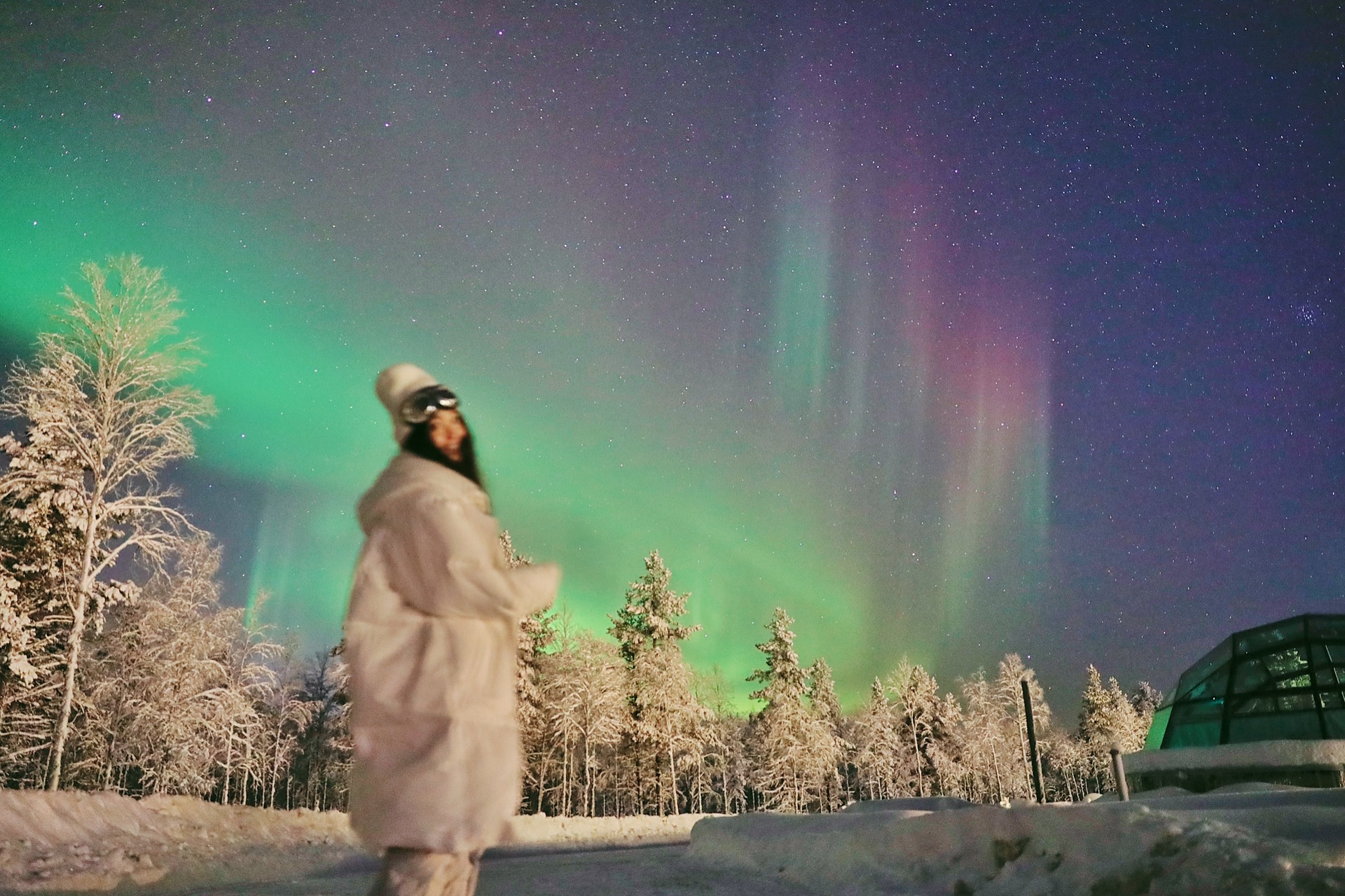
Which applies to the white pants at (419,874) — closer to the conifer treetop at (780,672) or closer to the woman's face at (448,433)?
the woman's face at (448,433)

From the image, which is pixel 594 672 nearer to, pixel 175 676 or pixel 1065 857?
pixel 175 676

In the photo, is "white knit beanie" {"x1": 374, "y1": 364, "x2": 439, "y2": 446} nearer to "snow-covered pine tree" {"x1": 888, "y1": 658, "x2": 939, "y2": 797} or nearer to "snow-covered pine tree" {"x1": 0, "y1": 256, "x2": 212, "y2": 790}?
"snow-covered pine tree" {"x1": 0, "y1": 256, "x2": 212, "y2": 790}

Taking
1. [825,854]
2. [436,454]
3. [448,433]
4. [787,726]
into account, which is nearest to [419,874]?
[436,454]

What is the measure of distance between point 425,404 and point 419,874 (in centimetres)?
156

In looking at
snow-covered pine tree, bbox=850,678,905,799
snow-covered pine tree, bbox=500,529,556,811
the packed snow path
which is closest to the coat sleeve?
the packed snow path

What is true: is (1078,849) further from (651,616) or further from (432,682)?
(651,616)

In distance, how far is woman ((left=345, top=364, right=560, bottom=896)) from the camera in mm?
2410

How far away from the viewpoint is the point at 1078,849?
297 inches

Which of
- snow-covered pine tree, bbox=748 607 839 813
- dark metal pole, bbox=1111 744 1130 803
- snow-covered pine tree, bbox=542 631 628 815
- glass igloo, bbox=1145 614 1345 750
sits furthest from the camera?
snow-covered pine tree, bbox=748 607 839 813

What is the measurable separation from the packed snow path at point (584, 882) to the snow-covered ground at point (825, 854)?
57 millimetres

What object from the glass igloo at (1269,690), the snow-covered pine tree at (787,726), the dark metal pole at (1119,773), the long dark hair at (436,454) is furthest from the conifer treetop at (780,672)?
the long dark hair at (436,454)

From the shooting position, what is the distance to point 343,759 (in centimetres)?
4106

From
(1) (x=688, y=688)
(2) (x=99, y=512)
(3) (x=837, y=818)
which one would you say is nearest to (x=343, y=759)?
(1) (x=688, y=688)

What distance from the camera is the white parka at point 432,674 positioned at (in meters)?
2.43
